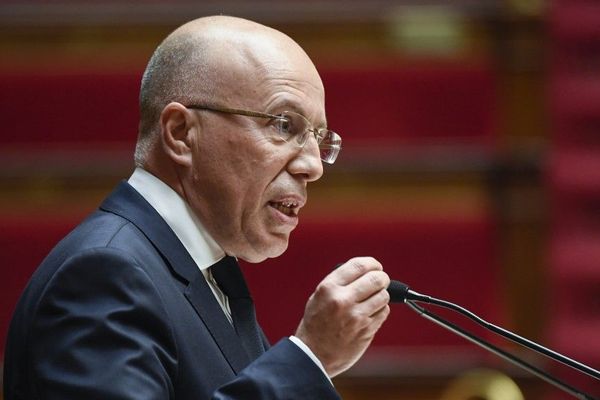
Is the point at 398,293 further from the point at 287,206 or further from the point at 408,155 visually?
the point at 408,155

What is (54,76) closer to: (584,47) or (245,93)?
(584,47)

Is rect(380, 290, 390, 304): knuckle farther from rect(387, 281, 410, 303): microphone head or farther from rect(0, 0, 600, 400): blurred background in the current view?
rect(0, 0, 600, 400): blurred background

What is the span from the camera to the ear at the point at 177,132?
76cm

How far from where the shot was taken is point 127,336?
24.5 inches

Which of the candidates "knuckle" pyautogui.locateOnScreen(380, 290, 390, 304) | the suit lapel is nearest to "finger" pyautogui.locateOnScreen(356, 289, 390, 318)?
"knuckle" pyautogui.locateOnScreen(380, 290, 390, 304)

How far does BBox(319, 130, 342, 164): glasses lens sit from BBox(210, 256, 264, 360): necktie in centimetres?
11

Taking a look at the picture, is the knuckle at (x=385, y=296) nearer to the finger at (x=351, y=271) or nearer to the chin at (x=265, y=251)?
the finger at (x=351, y=271)

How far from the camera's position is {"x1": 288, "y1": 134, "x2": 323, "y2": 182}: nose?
773 millimetres

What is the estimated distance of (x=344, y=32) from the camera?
6.13 feet

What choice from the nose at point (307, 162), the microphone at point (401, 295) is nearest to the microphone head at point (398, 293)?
the microphone at point (401, 295)

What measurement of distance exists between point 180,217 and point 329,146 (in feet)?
0.45

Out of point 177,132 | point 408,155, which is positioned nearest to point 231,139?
point 177,132

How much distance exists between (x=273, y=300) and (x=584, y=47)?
70 cm

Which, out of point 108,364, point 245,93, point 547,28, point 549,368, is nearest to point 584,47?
point 547,28
